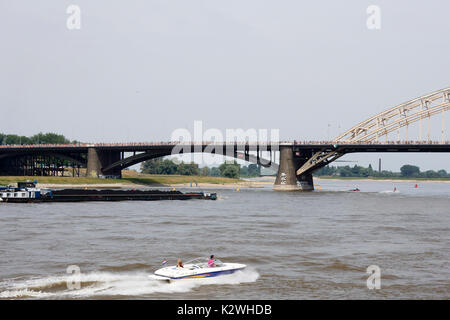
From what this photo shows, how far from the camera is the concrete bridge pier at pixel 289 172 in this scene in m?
125

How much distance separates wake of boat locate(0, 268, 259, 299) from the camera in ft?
79.9

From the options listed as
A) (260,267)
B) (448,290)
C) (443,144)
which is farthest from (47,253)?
(443,144)

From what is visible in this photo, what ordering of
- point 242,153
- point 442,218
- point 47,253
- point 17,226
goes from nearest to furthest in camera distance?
1. point 47,253
2. point 17,226
3. point 442,218
4. point 242,153

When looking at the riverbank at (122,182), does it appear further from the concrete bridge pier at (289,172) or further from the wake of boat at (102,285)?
the wake of boat at (102,285)

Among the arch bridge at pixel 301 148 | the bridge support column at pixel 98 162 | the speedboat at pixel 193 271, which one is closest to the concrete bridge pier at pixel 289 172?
the arch bridge at pixel 301 148

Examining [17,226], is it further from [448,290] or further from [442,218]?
[442,218]

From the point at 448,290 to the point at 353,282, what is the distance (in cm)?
436

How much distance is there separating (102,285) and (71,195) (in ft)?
200

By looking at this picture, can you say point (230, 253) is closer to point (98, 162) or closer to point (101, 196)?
point (101, 196)

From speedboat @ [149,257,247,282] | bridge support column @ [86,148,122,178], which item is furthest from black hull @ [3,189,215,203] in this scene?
speedboat @ [149,257,247,282]

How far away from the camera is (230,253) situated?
3538 centimetres

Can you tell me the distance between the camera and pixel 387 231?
158 ft

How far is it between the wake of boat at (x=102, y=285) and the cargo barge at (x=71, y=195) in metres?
53.6

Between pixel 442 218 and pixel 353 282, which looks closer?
pixel 353 282
